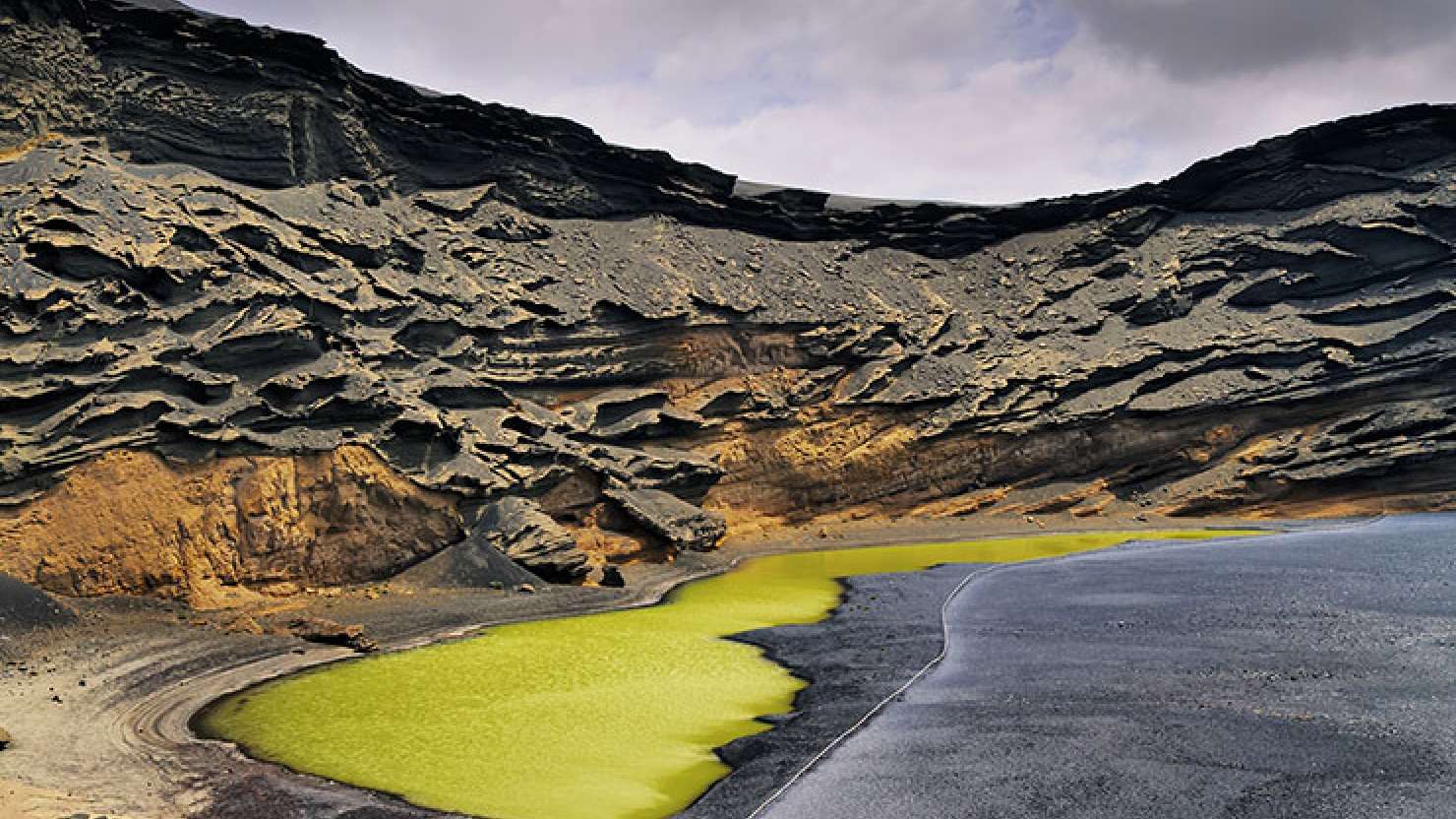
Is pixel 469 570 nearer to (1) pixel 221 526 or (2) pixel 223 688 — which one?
(1) pixel 221 526

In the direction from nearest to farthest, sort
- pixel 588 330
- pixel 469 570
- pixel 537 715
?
pixel 537 715 → pixel 469 570 → pixel 588 330

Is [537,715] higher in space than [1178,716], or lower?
higher

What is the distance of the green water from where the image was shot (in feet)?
32.8

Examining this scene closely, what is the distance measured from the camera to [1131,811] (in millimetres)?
7859

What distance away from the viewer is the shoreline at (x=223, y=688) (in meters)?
9.84

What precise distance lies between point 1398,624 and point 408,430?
21382 millimetres

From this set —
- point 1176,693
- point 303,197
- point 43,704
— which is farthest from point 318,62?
point 1176,693

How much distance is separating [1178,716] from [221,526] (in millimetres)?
19297

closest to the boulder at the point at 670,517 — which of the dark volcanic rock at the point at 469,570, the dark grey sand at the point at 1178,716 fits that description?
the dark volcanic rock at the point at 469,570

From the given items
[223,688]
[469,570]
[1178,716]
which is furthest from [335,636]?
[1178,716]

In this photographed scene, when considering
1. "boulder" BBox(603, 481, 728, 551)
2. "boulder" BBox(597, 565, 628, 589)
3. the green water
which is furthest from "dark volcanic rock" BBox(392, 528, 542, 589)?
"boulder" BBox(603, 481, 728, 551)

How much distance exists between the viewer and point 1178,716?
10.3 meters

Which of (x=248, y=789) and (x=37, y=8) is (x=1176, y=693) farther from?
(x=37, y=8)

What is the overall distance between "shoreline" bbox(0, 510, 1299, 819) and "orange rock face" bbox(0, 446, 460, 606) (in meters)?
2.02
